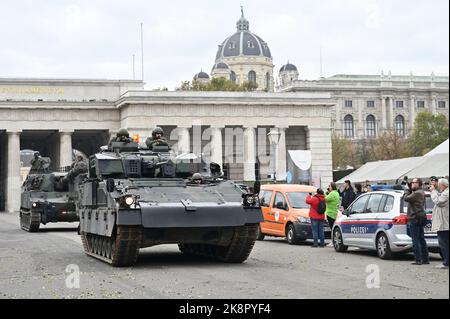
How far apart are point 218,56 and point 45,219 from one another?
145830mm

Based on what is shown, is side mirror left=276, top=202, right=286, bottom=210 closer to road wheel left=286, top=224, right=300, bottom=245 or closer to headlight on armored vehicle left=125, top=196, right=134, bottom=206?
road wheel left=286, top=224, right=300, bottom=245

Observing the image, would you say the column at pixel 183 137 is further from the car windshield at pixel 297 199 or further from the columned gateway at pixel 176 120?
the car windshield at pixel 297 199

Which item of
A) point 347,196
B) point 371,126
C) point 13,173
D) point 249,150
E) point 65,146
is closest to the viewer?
point 347,196

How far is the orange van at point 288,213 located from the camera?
2238 cm

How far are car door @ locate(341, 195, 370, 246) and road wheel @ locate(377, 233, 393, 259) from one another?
86 centimetres

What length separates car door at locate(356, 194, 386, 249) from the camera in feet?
57.5

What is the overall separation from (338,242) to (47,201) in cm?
1348

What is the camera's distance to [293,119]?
65.8 metres

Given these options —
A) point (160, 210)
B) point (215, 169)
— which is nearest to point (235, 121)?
point (215, 169)

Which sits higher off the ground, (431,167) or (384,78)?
(384,78)

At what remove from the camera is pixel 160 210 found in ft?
48.1

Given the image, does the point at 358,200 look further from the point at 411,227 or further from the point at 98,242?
the point at 98,242

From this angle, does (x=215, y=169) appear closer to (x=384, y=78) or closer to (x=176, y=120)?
(x=176, y=120)

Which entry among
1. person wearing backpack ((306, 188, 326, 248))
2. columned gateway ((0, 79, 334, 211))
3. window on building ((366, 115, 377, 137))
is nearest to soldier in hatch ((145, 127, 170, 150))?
person wearing backpack ((306, 188, 326, 248))
